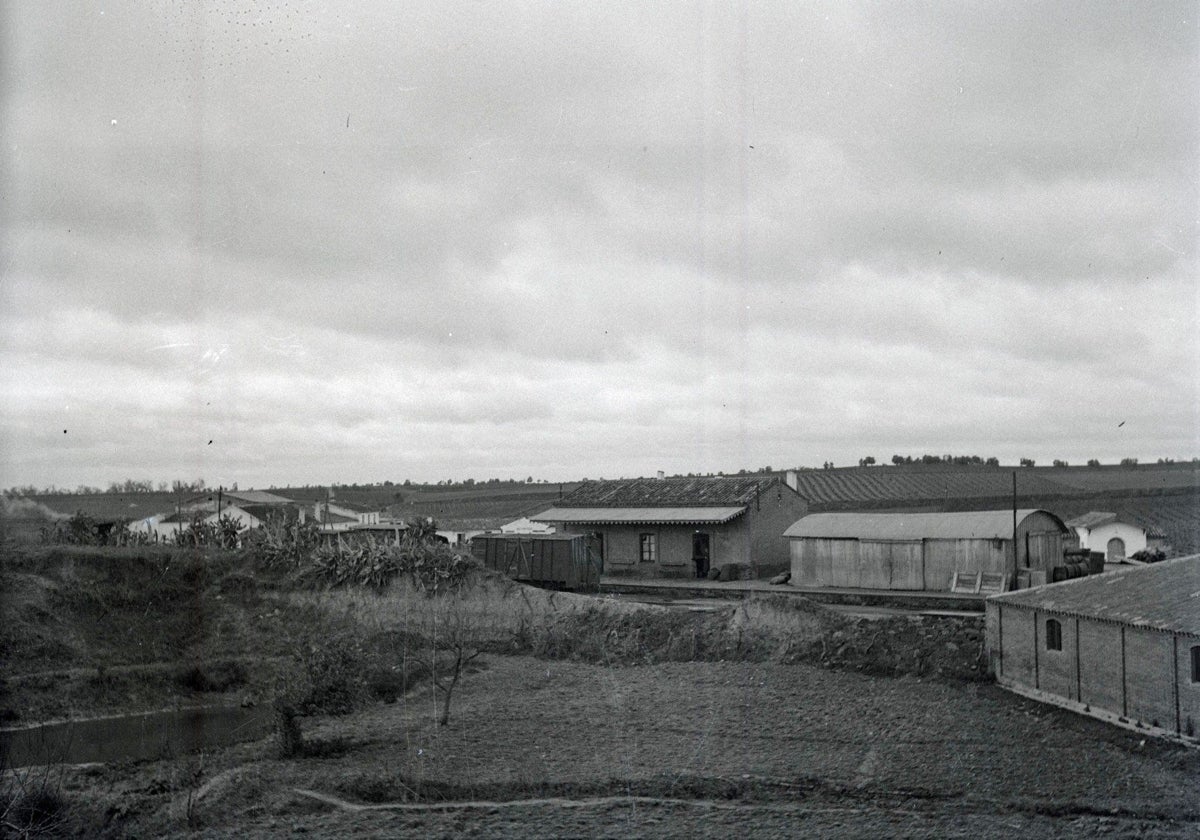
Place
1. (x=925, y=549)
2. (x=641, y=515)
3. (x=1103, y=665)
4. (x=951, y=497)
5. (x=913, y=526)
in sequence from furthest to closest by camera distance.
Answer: (x=951, y=497) → (x=641, y=515) → (x=913, y=526) → (x=925, y=549) → (x=1103, y=665)

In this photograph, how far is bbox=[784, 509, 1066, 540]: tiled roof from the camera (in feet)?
96.5

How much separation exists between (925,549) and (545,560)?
1329cm

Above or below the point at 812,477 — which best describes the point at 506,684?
below

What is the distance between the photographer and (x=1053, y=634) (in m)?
Answer: 21.2

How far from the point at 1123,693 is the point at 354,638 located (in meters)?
21.6

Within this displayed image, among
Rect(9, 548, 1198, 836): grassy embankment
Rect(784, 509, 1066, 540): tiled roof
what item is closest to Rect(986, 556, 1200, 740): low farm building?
Rect(9, 548, 1198, 836): grassy embankment

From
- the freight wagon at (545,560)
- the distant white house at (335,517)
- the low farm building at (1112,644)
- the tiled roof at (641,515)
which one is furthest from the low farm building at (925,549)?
the distant white house at (335,517)

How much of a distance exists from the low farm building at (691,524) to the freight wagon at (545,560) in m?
3.62

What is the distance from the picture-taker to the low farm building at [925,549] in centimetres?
2894

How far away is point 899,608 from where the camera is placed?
89.8 ft

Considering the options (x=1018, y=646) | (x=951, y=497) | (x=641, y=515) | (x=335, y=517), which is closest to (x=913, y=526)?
(x=1018, y=646)

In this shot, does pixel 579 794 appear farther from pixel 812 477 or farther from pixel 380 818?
pixel 812 477

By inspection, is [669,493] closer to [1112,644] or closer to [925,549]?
[925,549]

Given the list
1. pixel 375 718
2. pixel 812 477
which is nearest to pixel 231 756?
pixel 375 718
